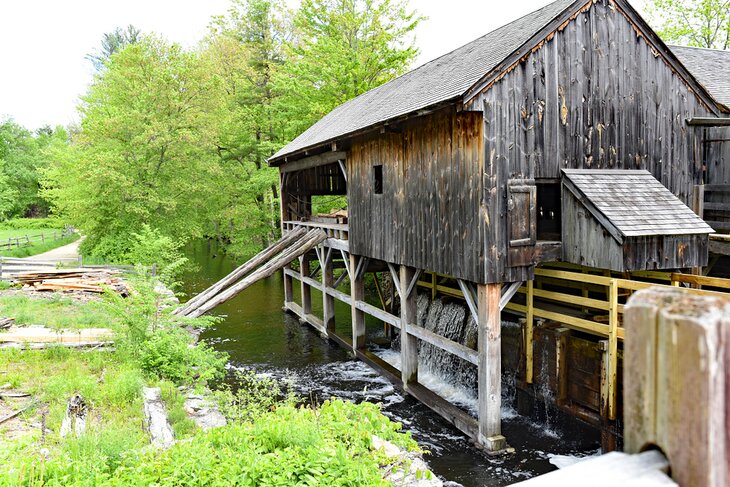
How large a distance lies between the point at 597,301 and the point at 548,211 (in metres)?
2.61

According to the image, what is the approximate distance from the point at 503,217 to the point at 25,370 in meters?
8.27

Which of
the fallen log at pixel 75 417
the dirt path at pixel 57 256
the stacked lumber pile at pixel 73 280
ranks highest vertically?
the dirt path at pixel 57 256

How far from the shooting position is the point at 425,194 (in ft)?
34.7

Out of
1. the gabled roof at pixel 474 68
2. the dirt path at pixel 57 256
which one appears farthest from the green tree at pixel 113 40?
the gabled roof at pixel 474 68

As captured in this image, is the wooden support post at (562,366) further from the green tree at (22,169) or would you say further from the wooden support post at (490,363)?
the green tree at (22,169)

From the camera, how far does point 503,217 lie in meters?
8.77

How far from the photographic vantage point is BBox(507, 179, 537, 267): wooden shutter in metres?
8.83

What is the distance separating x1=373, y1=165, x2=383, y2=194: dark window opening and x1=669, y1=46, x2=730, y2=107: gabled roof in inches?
299

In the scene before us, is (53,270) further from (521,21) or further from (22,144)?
(22,144)

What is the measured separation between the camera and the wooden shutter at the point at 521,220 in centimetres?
883

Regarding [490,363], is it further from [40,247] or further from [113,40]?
[113,40]

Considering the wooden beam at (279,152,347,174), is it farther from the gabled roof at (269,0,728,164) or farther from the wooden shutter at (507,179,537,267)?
the wooden shutter at (507,179,537,267)

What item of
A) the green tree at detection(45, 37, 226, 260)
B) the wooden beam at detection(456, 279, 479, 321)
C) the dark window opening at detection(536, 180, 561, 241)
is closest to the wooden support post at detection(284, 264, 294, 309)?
the green tree at detection(45, 37, 226, 260)

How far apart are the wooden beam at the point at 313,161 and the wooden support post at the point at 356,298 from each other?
8.95ft
